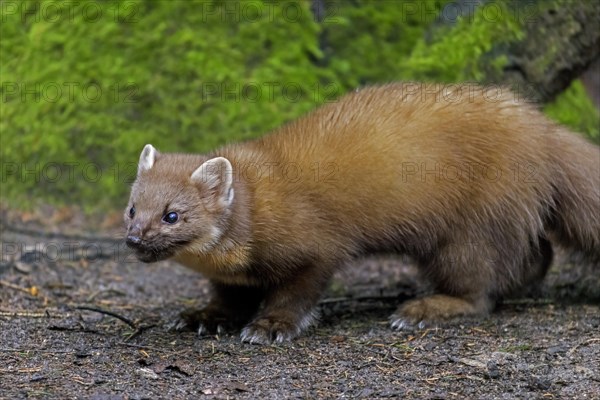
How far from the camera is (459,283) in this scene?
6770mm

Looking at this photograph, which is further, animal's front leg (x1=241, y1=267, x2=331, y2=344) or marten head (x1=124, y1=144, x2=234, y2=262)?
animal's front leg (x1=241, y1=267, x2=331, y2=344)

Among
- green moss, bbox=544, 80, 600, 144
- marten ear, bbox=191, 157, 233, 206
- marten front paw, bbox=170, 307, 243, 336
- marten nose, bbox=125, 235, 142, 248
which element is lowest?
marten front paw, bbox=170, 307, 243, 336

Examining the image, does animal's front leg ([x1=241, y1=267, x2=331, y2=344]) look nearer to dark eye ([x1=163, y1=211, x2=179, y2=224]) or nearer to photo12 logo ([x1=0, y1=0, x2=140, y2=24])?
dark eye ([x1=163, y1=211, x2=179, y2=224])

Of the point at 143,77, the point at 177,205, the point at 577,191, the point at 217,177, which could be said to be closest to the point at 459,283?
the point at 577,191

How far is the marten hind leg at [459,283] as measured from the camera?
669cm

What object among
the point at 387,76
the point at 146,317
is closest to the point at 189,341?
the point at 146,317

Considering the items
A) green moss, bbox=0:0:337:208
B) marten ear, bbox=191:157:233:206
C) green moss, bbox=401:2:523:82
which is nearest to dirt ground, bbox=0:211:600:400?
marten ear, bbox=191:157:233:206

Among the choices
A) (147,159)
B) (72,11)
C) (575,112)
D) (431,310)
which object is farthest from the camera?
(72,11)

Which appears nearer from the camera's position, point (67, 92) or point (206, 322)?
point (206, 322)

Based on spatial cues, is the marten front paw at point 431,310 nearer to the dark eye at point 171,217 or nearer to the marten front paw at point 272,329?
the marten front paw at point 272,329

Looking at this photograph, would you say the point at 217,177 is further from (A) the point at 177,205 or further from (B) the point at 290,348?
Answer: (B) the point at 290,348

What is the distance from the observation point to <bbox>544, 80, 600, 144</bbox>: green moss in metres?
8.82

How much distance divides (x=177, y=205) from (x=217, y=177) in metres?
0.36

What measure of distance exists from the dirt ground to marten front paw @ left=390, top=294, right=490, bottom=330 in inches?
4.0
